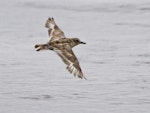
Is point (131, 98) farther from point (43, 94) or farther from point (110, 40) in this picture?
point (110, 40)

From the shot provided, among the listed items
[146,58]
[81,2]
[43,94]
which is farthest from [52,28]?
[81,2]

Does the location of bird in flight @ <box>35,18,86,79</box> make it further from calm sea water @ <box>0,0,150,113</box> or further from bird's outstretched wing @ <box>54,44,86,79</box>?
calm sea water @ <box>0,0,150,113</box>

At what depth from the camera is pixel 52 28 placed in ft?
31.9

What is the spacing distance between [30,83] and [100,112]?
1.98 metres

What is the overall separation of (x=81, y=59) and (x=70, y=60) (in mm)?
4449

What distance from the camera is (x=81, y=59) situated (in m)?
A: 12.5

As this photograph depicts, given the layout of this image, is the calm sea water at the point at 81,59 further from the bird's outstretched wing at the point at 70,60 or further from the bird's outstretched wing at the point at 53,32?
the bird's outstretched wing at the point at 70,60

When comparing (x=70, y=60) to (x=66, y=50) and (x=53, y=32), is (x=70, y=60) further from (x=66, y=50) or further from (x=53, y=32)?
(x=53, y=32)

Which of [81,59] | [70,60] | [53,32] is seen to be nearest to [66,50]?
[70,60]

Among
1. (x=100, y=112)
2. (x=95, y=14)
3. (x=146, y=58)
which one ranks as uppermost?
(x=95, y=14)

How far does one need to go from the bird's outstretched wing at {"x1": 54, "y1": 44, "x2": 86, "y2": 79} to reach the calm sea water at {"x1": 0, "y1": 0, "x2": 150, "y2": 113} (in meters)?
1.42

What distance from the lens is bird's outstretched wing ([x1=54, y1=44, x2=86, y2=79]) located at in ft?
25.4

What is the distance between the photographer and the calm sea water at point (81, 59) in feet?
32.6

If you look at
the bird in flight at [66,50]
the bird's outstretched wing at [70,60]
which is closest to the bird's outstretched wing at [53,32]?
the bird in flight at [66,50]
